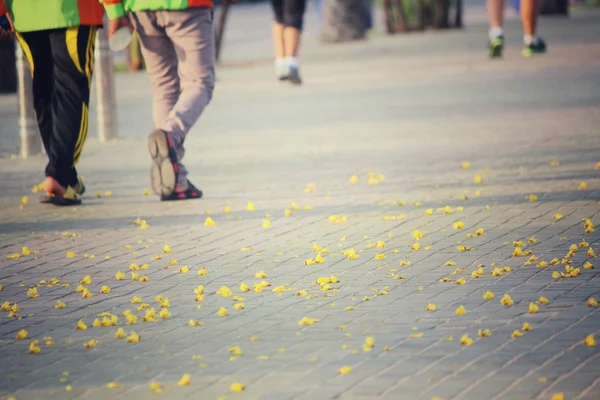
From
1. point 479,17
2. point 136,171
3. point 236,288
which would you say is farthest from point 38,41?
point 479,17

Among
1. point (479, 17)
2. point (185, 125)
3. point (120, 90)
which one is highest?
point (185, 125)

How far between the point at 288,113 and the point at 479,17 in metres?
21.1

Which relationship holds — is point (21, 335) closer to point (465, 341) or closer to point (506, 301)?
point (465, 341)

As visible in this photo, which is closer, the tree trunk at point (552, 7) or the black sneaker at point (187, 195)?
the black sneaker at point (187, 195)

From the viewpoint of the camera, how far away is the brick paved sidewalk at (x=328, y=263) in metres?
4.66

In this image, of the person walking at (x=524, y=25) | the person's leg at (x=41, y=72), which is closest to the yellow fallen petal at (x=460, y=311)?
the person's leg at (x=41, y=72)

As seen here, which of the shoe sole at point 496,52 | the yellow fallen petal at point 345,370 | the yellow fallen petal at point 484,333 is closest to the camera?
the yellow fallen petal at point 345,370

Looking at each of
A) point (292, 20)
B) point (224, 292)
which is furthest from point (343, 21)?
point (224, 292)

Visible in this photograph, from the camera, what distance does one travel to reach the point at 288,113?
46.1ft

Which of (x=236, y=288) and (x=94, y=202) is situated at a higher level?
(x=236, y=288)

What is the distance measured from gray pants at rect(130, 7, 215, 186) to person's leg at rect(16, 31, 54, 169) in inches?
23.2

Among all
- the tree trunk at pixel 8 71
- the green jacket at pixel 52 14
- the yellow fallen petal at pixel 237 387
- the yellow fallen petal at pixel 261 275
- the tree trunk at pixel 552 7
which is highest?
the green jacket at pixel 52 14

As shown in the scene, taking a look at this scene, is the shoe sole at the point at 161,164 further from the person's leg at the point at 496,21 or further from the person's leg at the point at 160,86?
the person's leg at the point at 496,21

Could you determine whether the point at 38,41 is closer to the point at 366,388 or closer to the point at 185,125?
the point at 185,125
